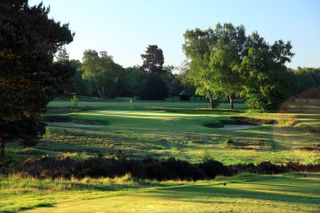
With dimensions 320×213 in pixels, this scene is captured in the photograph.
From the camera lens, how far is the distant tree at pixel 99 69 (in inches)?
4493

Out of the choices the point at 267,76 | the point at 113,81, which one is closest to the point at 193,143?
the point at 267,76

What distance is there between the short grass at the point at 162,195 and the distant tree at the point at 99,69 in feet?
333

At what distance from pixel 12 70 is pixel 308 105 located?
11.0 meters

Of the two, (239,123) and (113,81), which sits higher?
(113,81)

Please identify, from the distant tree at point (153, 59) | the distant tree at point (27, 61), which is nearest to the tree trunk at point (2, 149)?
the distant tree at point (27, 61)

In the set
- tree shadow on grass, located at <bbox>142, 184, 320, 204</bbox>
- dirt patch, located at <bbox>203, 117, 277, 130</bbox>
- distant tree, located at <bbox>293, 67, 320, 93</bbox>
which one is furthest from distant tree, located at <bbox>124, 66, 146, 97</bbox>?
tree shadow on grass, located at <bbox>142, 184, 320, 204</bbox>

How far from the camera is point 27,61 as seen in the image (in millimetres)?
16531

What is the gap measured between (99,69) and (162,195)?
107 m

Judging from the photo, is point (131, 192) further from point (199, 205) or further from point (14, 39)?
point (14, 39)

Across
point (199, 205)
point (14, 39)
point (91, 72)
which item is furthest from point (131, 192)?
point (91, 72)

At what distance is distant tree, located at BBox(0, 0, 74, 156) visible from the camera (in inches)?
629

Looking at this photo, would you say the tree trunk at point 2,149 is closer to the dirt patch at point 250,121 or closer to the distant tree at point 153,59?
the dirt patch at point 250,121

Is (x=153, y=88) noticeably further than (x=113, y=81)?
No

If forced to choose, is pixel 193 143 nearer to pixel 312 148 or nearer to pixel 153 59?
pixel 312 148
